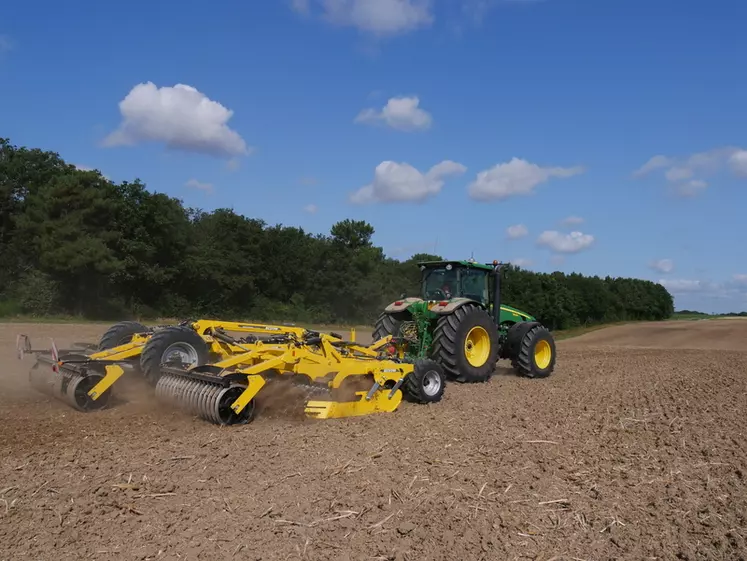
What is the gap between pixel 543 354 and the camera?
41.1ft

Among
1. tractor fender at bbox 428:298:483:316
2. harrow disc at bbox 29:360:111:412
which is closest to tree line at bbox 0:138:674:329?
tractor fender at bbox 428:298:483:316

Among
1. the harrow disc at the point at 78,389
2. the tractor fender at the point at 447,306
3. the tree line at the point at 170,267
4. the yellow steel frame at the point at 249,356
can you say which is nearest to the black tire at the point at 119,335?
the yellow steel frame at the point at 249,356

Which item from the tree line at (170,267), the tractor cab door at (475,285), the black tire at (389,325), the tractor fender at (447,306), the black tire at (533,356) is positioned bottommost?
the black tire at (533,356)

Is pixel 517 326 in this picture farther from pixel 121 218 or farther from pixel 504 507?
pixel 121 218

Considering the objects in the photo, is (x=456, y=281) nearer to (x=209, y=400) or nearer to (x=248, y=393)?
(x=248, y=393)

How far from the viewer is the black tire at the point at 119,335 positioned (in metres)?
9.25

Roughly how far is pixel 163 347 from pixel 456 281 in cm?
537

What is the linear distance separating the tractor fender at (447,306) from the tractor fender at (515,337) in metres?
1.61

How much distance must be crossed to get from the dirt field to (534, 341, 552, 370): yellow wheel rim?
4175 millimetres

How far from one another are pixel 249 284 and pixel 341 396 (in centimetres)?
2539

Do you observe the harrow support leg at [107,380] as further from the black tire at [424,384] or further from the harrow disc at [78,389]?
the black tire at [424,384]

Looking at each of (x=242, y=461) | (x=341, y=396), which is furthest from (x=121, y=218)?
(x=242, y=461)

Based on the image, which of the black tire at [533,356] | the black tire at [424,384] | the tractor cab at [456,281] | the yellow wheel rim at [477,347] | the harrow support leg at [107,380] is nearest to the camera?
the harrow support leg at [107,380]

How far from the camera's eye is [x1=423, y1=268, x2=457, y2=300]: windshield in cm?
1142
